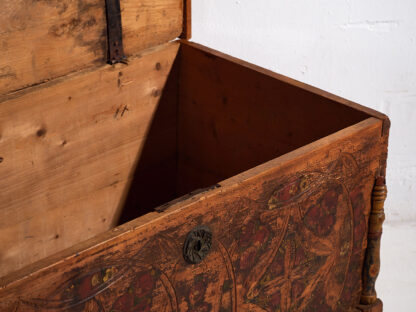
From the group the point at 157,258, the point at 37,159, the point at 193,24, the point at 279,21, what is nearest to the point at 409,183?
the point at 279,21

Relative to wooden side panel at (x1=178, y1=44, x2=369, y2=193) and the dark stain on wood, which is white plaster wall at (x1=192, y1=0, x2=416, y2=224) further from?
the dark stain on wood

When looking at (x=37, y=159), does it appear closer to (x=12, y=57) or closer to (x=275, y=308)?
(x=12, y=57)

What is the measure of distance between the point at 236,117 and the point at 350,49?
823 mm

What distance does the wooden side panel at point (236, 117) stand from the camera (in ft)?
7.27

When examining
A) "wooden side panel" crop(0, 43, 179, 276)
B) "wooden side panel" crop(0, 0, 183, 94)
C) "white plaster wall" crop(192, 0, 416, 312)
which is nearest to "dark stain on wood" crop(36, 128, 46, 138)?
"wooden side panel" crop(0, 43, 179, 276)

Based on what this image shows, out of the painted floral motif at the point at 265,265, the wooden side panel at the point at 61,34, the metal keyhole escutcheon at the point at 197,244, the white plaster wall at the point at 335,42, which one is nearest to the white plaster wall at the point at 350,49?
the white plaster wall at the point at 335,42

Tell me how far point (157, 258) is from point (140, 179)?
0.91 metres

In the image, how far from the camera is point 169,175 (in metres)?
2.67

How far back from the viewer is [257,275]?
1.92m

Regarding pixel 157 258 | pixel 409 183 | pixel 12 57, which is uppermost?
pixel 12 57

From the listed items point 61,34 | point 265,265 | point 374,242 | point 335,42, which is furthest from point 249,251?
point 335,42

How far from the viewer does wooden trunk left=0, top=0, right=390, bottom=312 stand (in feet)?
5.52

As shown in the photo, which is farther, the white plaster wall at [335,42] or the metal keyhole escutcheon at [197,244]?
the white plaster wall at [335,42]

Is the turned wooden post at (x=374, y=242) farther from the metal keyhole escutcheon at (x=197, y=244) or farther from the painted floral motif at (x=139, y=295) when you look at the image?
the painted floral motif at (x=139, y=295)
